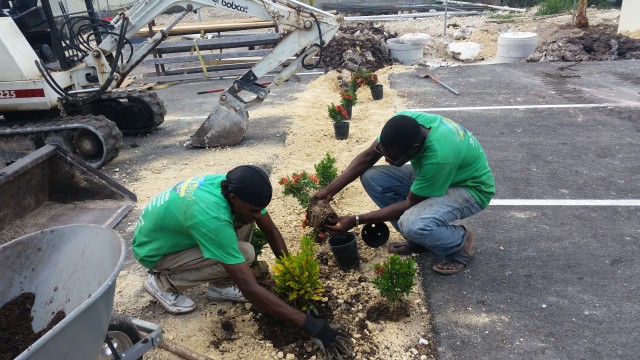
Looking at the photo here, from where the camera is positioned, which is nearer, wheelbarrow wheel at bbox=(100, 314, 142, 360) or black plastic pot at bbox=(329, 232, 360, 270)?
wheelbarrow wheel at bbox=(100, 314, 142, 360)

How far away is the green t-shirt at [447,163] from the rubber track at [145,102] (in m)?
5.85

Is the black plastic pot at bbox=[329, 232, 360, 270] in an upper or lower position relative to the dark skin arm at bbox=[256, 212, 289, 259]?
lower

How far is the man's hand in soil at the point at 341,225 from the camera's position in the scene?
4230 millimetres

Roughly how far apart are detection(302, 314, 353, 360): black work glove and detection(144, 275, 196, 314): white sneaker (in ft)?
3.81

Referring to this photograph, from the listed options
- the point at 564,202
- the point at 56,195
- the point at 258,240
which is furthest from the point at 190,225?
the point at 564,202

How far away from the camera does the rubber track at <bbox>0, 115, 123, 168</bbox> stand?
7.38 meters

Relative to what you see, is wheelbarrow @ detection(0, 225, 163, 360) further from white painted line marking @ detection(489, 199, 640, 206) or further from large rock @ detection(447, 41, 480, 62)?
large rock @ detection(447, 41, 480, 62)

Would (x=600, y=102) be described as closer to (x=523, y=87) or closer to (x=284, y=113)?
A: (x=523, y=87)

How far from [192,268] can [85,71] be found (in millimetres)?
5715

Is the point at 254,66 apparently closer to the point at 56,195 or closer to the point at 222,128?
the point at 222,128

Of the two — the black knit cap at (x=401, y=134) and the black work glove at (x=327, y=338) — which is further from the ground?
the black knit cap at (x=401, y=134)

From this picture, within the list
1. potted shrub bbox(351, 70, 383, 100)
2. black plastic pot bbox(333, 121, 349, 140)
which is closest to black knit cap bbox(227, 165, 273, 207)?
black plastic pot bbox(333, 121, 349, 140)

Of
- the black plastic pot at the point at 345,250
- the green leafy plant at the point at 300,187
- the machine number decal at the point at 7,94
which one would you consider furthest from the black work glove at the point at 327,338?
the machine number decal at the point at 7,94

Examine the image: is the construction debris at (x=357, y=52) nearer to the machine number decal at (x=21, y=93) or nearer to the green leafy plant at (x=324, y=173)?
the machine number decal at (x=21, y=93)
